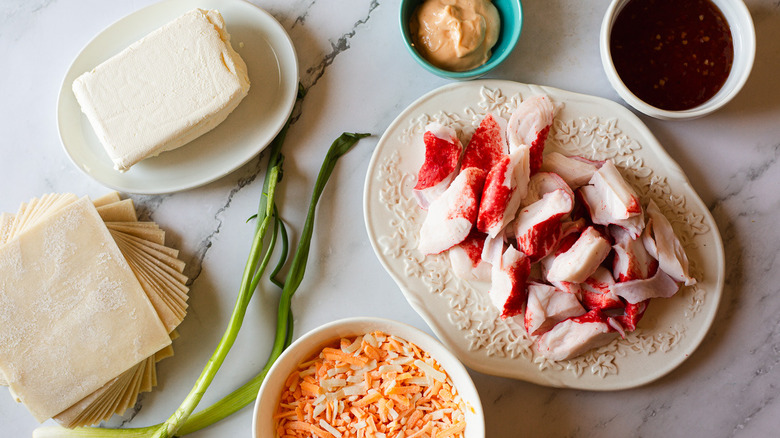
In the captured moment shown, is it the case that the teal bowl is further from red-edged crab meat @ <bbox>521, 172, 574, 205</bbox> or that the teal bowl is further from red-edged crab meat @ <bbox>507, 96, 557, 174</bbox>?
red-edged crab meat @ <bbox>521, 172, 574, 205</bbox>

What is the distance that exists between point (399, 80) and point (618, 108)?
0.69 meters

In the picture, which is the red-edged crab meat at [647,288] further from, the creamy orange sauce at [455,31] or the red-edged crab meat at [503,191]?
the creamy orange sauce at [455,31]

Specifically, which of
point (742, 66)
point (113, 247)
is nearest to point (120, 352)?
point (113, 247)

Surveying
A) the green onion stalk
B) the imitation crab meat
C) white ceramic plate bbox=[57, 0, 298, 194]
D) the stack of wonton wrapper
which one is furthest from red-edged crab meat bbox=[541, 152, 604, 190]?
the stack of wonton wrapper

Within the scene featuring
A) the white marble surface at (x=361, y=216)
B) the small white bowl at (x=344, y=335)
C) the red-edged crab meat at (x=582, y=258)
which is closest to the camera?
the small white bowl at (x=344, y=335)

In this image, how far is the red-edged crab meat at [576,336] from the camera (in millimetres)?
1559

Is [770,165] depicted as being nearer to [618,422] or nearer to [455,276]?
[618,422]

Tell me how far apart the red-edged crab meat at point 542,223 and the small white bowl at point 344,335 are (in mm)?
393

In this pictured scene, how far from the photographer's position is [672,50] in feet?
5.35

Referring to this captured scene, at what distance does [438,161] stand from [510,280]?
401 millimetres

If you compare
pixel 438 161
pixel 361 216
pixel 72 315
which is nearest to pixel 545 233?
pixel 438 161

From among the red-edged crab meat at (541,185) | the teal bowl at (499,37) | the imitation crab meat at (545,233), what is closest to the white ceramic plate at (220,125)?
the teal bowl at (499,37)

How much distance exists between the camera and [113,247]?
1.63 m

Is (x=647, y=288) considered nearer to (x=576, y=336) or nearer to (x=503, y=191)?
(x=576, y=336)
